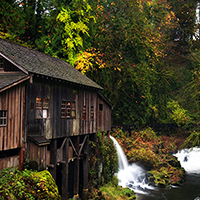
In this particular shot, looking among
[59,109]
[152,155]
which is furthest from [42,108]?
[152,155]

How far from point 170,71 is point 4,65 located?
90.0 ft

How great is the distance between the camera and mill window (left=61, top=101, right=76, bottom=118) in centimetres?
1555

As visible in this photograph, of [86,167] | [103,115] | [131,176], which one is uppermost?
[103,115]

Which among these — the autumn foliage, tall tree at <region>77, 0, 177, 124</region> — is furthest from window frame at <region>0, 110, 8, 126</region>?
the autumn foliage

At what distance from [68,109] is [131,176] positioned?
37.0 feet

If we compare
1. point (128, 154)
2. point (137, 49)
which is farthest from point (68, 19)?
point (128, 154)

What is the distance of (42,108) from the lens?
1349cm

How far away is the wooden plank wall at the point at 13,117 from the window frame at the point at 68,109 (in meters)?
3.71

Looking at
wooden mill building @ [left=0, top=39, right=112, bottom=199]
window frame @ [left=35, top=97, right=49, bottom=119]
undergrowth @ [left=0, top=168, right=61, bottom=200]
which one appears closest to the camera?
undergrowth @ [left=0, top=168, right=61, bottom=200]

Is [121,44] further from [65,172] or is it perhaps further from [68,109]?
[65,172]

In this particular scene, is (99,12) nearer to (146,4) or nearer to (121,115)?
(146,4)

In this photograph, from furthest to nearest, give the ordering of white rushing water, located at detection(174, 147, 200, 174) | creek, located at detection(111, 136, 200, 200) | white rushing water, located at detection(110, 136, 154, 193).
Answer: white rushing water, located at detection(174, 147, 200, 174), white rushing water, located at detection(110, 136, 154, 193), creek, located at detection(111, 136, 200, 200)

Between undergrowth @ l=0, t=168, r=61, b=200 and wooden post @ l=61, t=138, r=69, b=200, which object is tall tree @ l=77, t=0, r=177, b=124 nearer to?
wooden post @ l=61, t=138, r=69, b=200

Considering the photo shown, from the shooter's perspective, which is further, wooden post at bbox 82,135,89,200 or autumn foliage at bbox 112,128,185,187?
autumn foliage at bbox 112,128,185,187
